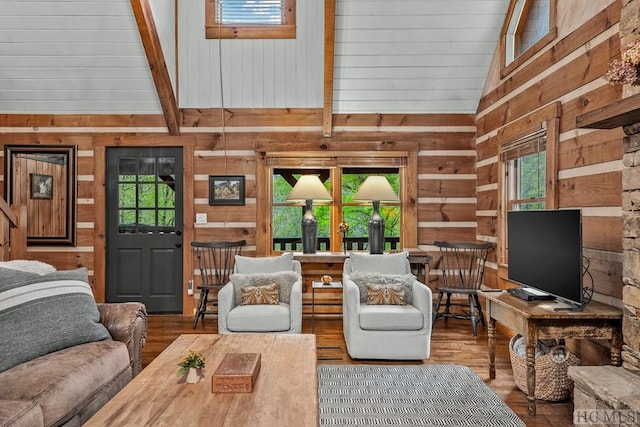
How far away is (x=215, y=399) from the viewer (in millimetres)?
1878

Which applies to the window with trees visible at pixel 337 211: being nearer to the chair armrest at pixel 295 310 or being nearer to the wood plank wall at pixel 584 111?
the chair armrest at pixel 295 310

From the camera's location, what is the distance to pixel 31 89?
16.5 feet

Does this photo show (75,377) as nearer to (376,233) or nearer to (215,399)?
(215,399)

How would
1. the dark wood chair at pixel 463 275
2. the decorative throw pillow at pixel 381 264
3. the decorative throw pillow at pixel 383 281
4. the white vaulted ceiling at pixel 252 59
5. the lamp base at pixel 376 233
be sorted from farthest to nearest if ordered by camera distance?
the lamp base at pixel 376 233 < the dark wood chair at pixel 463 275 < the white vaulted ceiling at pixel 252 59 < the decorative throw pillow at pixel 381 264 < the decorative throw pillow at pixel 383 281

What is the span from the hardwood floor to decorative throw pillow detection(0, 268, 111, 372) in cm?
121

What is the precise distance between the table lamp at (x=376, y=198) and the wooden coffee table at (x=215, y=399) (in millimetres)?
2549

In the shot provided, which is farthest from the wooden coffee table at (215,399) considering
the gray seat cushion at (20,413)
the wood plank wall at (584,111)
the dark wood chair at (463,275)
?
the dark wood chair at (463,275)

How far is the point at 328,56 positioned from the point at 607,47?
2.41 meters

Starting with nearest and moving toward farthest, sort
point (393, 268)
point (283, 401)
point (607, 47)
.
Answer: point (283, 401) → point (607, 47) → point (393, 268)

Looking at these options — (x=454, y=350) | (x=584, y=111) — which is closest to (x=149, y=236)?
(x=454, y=350)

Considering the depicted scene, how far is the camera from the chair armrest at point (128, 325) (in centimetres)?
277

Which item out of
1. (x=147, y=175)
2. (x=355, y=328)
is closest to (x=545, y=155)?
(x=355, y=328)

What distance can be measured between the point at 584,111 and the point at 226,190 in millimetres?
3651

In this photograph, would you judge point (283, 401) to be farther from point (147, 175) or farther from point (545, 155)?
point (147, 175)
